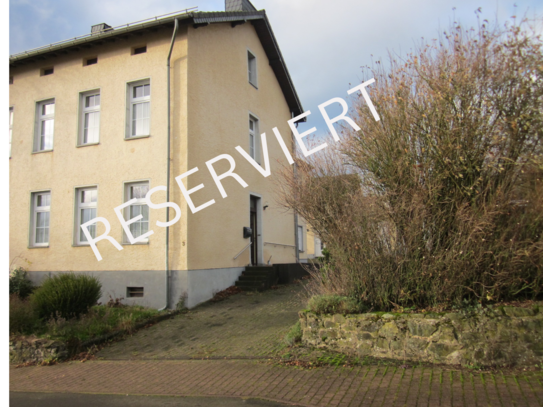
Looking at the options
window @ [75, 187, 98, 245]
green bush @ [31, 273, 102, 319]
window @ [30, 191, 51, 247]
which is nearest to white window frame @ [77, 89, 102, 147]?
window @ [75, 187, 98, 245]

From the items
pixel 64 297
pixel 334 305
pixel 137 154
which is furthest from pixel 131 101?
pixel 334 305

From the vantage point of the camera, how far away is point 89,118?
46.1 feet

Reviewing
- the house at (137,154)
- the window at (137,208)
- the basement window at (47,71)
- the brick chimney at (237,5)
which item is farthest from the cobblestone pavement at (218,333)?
the brick chimney at (237,5)

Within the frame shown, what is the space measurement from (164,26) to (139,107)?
2.49 metres

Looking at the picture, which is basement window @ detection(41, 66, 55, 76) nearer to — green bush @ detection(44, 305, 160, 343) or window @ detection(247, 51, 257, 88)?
window @ detection(247, 51, 257, 88)

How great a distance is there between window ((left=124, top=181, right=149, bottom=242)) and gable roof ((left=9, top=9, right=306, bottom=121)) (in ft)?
14.9

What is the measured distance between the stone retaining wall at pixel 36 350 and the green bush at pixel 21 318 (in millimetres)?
654

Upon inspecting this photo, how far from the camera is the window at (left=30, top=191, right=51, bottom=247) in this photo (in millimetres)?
14098

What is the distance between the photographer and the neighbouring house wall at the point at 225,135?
41.6 ft

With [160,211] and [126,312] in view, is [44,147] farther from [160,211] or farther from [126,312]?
[126,312]

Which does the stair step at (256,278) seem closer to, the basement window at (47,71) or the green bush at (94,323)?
the green bush at (94,323)

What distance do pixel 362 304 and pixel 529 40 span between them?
4.70m

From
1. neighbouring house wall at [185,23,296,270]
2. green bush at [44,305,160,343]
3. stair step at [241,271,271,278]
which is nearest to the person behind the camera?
green bush at [44,305,160,343]

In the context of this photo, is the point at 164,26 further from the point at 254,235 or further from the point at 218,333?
the point at 218,333
